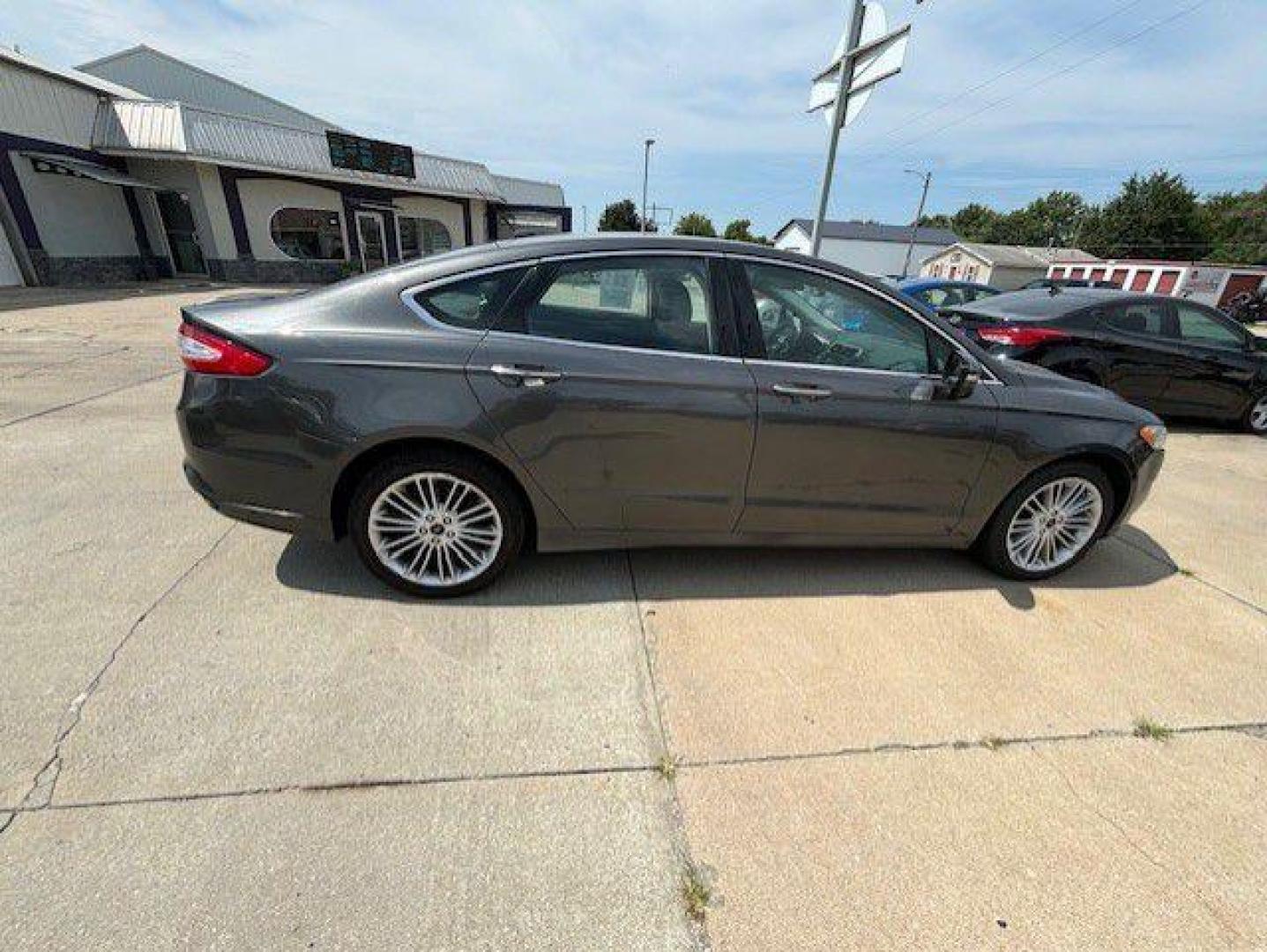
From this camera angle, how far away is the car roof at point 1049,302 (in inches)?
232

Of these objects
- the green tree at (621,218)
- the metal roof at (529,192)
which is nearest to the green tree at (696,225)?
the green tree at (621,218)

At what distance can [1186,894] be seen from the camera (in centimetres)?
168

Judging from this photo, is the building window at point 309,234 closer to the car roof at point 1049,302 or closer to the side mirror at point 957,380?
the car roof at point 1049,302

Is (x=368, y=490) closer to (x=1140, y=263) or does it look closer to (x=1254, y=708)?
(x=1254, y=708)

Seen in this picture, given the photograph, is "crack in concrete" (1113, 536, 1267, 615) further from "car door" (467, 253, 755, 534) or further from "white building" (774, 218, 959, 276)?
"white building" (774, 218, 959, 276)

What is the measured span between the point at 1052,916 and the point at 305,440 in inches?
114

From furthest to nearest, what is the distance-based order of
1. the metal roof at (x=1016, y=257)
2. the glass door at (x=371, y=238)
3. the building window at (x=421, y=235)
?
1. the metal roof at (x=1016, y=257)
2. the building window at (x=421, y=235)
3. the glass door at (x=371, y=238)

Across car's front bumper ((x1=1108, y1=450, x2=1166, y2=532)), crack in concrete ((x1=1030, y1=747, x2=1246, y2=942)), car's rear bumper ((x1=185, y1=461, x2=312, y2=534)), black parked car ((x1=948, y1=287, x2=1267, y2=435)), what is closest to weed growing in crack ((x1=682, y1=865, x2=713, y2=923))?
crack in concrete ((x1=1030, y1=747, x2=1246, y2=942))

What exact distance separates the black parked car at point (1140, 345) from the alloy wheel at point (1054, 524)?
287 centimetres

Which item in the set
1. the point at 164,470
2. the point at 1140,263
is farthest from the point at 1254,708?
the point at 1140,263

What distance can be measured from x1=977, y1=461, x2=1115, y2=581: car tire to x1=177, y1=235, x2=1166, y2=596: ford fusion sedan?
10 centimetres

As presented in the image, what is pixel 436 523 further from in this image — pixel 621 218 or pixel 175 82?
pixel 621 218

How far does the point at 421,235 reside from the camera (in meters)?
23.3

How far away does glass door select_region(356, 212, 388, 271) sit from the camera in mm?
20500
